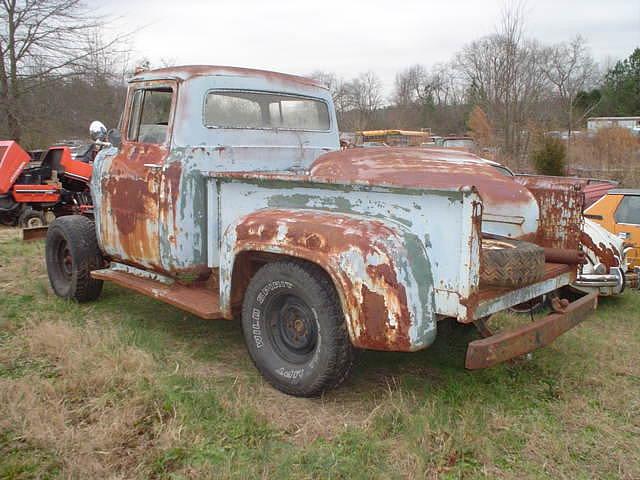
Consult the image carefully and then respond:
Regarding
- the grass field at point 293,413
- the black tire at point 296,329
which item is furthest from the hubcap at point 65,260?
the black tire at point 296,329

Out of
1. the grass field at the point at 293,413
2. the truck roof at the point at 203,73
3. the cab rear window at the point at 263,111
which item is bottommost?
the grass field at the point at 293,413

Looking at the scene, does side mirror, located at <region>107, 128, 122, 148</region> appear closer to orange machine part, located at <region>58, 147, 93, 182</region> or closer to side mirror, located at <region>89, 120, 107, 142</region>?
side mirror, located at <region>89, 120, 107, 142</region>

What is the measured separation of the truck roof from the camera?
429 centimetres

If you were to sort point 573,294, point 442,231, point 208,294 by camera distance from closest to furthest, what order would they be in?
point 442,231
point 208,294
point 573,294

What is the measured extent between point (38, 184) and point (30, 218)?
625 millimetres

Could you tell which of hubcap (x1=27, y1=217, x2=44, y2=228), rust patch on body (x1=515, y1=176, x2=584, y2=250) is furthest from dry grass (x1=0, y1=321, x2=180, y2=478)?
hubcap (x1=27, y1=217, x2=44, y2=228)

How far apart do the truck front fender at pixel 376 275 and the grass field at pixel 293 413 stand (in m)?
0.51

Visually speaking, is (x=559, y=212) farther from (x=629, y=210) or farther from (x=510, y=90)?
(x=510, y=90)

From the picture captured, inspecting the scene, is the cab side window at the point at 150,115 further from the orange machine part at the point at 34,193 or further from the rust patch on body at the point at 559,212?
the orange machine part at the point at 34,193

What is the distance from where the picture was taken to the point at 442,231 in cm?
281

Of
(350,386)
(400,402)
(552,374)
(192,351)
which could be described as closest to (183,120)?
(192,351)

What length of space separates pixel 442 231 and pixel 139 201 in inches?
96.4

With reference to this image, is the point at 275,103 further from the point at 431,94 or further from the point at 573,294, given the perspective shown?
the point at 431,94

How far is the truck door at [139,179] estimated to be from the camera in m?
4.20
